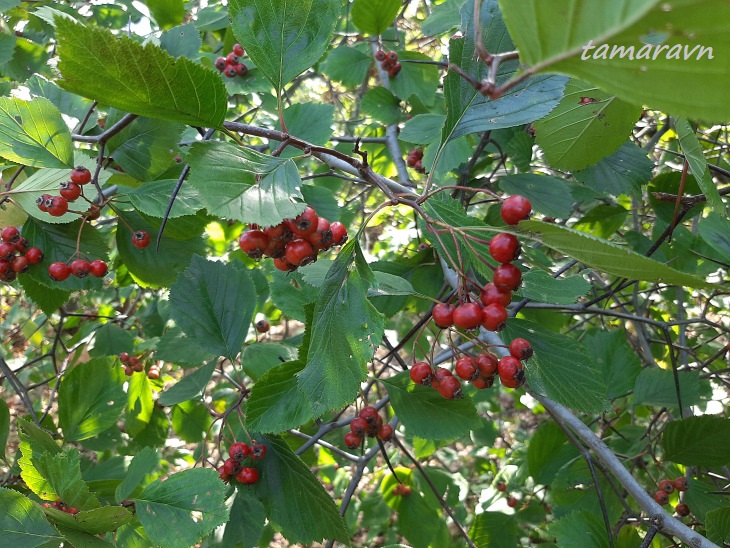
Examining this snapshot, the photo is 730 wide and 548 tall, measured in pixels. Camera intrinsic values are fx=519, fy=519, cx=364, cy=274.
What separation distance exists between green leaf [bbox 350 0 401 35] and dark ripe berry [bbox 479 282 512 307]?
1721mm

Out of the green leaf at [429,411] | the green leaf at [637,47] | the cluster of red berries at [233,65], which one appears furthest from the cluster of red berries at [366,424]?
the cluster of red berries at [233,65]

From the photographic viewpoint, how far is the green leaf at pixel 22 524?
1.26 metres

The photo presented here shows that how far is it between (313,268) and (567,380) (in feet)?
2.46

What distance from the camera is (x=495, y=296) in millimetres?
1092

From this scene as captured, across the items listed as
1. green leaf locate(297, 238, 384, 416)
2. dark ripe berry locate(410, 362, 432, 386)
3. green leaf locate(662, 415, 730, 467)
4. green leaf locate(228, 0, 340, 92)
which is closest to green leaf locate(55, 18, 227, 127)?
green leaf locate(228, 0, 340, 92)

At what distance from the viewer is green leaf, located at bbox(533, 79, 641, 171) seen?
1466 millimetres

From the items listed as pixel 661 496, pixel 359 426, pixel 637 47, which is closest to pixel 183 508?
pixel 359 426

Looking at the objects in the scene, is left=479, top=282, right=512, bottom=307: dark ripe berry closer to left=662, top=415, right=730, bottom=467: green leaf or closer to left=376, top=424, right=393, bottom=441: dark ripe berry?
left=376, top=424, right=393, bottom=441: dark ripe berry

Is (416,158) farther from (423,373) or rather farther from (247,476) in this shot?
(247,476)

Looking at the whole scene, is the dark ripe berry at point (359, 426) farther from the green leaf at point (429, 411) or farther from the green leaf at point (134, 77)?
the green leaf at point (134, 77)

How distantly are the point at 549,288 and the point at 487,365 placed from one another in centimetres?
25

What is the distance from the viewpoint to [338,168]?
1438 mm

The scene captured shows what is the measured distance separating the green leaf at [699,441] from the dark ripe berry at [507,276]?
132cm

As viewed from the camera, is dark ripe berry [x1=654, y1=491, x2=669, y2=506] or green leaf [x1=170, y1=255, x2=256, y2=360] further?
dark ripe berry [x1=654, y1=491, x2=669, y2=506]
